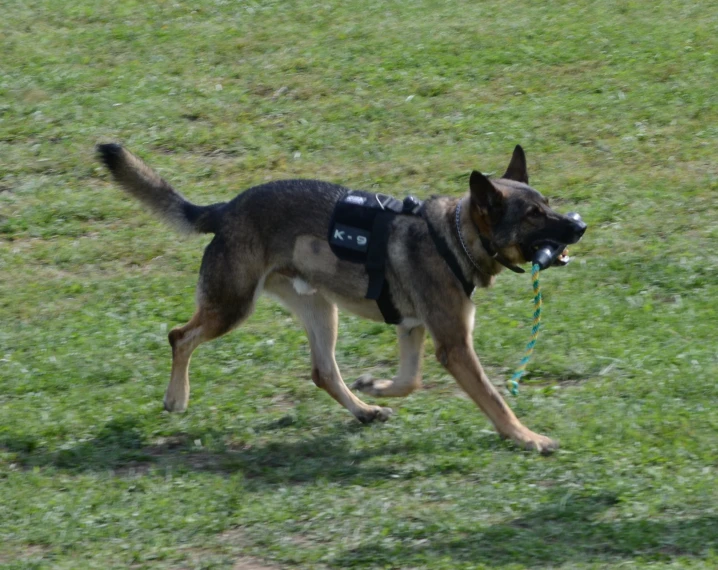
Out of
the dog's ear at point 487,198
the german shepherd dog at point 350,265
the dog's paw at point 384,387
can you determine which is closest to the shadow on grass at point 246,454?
the dog's paw at point 384,387

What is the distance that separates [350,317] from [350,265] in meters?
1.86

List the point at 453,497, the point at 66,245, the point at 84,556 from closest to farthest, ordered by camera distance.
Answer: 1. the point at 84,556
2. the point at 453,497
3. the point at 66,245

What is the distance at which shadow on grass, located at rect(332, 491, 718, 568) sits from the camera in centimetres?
546

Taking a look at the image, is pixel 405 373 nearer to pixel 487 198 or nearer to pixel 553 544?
pixel 487 198

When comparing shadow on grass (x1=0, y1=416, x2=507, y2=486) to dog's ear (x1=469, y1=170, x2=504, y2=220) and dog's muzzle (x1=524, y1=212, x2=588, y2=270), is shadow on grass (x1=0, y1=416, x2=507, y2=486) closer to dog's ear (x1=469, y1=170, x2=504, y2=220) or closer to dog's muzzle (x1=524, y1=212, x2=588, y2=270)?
dog's muzzle (x1=524, y1=212, x2=588, y2=270)

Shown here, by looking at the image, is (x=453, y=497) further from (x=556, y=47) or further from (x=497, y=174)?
(x=556, y=47)

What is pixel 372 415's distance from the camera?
7281mm

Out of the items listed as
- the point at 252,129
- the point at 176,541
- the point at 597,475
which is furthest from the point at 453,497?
the point at 252,129

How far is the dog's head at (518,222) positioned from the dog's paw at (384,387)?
43.6 inches

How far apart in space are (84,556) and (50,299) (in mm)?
4183

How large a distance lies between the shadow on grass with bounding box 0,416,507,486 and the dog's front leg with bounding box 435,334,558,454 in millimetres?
129

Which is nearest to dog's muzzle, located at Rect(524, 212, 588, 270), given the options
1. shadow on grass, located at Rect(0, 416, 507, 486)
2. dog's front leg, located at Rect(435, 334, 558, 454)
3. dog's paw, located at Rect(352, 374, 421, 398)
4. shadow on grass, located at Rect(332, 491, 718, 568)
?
dog's front leg, located at Rect(435, 334, 558, 454)

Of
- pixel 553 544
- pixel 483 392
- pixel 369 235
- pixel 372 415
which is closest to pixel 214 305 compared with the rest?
pixel 369 235

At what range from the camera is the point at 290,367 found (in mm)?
8141
